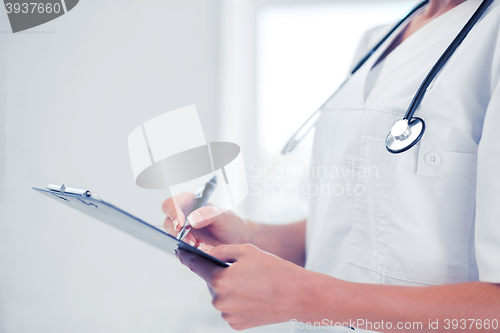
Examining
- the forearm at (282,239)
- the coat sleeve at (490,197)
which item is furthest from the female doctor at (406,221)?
the forearm at (282,239)

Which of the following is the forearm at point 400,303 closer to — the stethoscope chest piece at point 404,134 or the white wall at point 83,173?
the stethoscope chest piece at point 404,134

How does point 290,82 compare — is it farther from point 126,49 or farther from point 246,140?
point 126,49

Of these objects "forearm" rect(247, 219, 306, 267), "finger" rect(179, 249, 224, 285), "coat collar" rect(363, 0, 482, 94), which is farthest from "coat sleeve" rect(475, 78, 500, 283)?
"forearm" rect(247, 219, 306, 267)

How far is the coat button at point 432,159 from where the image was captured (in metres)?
0.38

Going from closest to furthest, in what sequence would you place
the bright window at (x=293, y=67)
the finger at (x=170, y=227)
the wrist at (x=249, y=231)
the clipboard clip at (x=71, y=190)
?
the clipboard clip at (x=71, y=190) < the finger at (x=170, y=227) < the wrist at (x=249, y=231) < the bright window at (x=293, y=67)

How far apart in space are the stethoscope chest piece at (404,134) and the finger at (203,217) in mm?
277

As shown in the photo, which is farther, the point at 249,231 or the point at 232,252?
the point at 249,231

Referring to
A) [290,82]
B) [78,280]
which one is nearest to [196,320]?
[78,280]

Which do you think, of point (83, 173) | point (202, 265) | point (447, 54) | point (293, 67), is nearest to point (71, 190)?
point (202, 265)

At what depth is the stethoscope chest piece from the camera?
362mm

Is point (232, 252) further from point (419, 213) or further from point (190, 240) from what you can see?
point (419, 213)

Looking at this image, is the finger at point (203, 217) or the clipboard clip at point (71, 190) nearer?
the clipboard clip at point (71, 190)

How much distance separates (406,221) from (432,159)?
9 centimetres

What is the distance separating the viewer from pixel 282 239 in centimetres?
66
